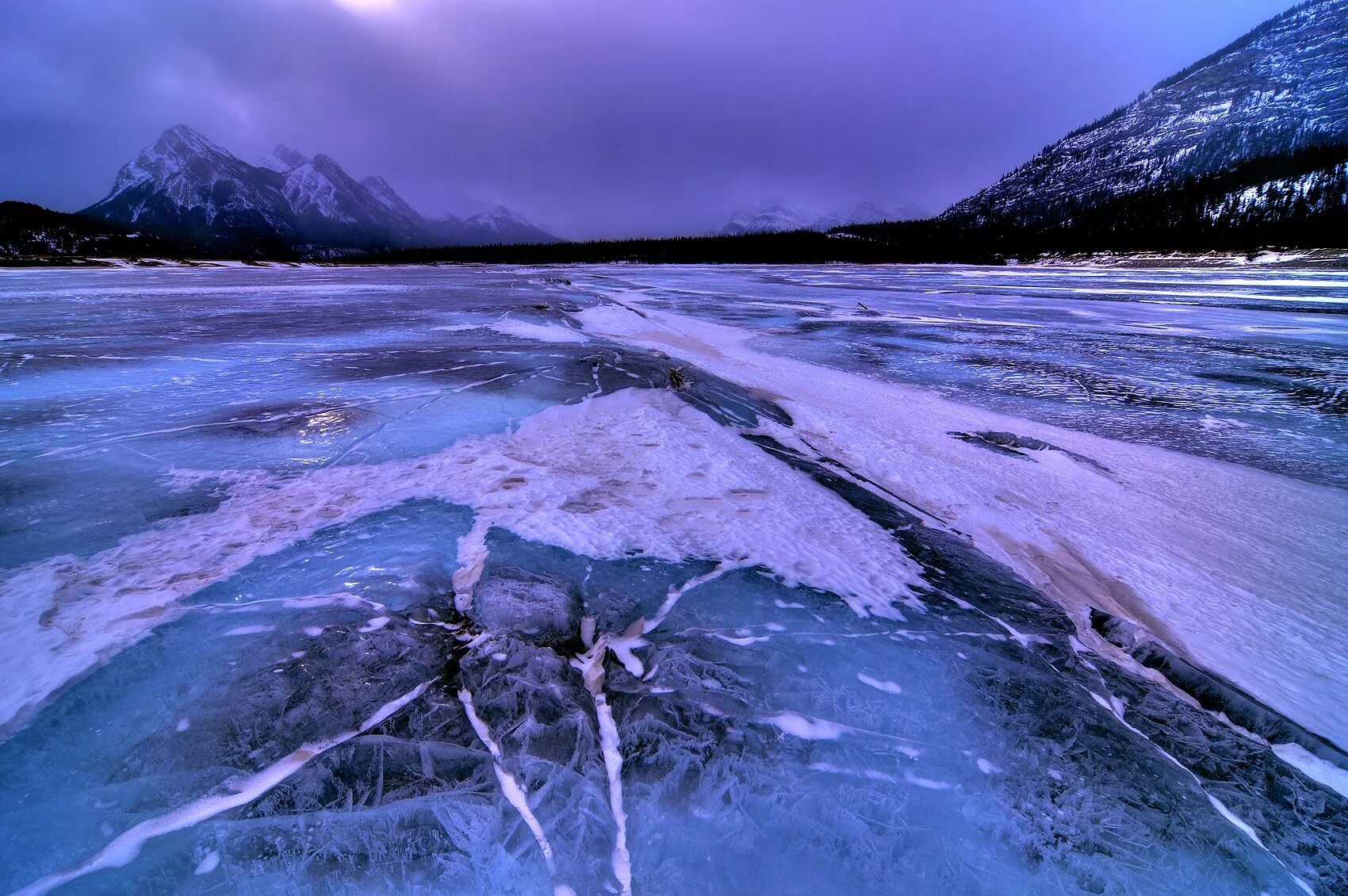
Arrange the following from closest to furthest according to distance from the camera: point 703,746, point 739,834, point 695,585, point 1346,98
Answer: point 739,834
point 703,746
point 695,585
point 1346,98

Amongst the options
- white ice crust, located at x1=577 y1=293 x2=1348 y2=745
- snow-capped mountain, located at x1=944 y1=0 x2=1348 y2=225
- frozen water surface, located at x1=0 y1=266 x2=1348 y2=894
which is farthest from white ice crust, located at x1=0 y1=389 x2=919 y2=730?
snow-capped mountain, located at x1=944 y1=0 x2=1348 y2=225

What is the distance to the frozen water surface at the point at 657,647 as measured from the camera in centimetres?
160

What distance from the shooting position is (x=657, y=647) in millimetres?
2361

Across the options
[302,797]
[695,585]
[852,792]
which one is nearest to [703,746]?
[852,792]

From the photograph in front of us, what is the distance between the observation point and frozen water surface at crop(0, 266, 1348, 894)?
5.24 ft

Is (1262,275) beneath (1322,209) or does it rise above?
beneath

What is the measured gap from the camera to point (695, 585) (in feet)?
9.05

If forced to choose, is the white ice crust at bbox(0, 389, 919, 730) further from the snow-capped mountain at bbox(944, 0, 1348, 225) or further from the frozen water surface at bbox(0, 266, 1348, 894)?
the snow-capped mountain at bbox(944, 0, 1348, 225)

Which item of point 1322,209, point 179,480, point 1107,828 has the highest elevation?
point 1322,209

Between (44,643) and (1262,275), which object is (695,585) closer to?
(44,643)

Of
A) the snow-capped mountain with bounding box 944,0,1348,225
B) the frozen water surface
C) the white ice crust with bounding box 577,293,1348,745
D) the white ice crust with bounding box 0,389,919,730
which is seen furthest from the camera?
the snow-capped mountain with bounding box 944,0,1348,225

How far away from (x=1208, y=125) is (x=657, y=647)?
173184 millimetres

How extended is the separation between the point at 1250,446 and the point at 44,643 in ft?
25.0

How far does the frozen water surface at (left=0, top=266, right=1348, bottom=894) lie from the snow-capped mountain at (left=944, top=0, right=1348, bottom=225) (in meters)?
119
